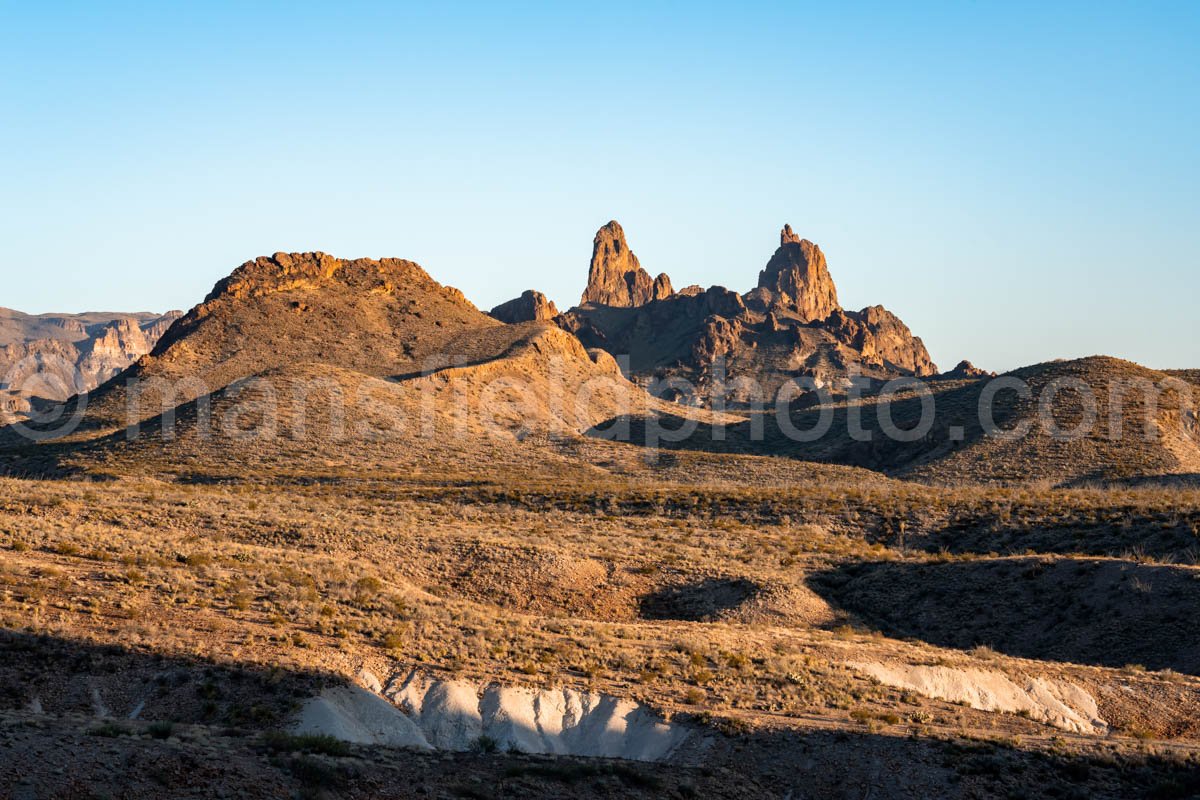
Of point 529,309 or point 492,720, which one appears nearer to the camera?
point 492,720

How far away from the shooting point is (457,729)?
19.1 m

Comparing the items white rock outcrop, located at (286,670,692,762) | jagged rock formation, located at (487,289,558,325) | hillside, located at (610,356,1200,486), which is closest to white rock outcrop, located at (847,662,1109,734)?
white rock outcrop, located at (286,670,692,762)

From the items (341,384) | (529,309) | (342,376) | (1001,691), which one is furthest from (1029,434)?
(529,309)

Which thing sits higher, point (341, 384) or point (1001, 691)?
point (341, 384)

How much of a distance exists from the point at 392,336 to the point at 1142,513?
279 feet

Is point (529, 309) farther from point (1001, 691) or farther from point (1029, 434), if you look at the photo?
point (1001, 691)

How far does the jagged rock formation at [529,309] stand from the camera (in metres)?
194

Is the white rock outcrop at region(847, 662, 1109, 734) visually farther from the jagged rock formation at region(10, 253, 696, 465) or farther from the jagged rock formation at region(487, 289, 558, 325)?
the jagged rock formation at region(487, 289, 558, 325)

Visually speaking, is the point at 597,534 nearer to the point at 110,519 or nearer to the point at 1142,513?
the point at 110,519

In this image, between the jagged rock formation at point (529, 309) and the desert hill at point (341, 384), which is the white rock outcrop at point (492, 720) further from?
the jagged rock formation at point (529, 309)

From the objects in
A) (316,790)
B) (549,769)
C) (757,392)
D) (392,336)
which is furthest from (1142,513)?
(757,392)

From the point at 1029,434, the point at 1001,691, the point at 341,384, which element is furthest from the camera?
the point at 341,384

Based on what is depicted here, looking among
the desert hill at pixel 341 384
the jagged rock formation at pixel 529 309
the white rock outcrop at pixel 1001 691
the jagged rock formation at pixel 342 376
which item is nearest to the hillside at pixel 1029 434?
the jagged rock formation at pixel 342 376

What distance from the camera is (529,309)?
195 meters
